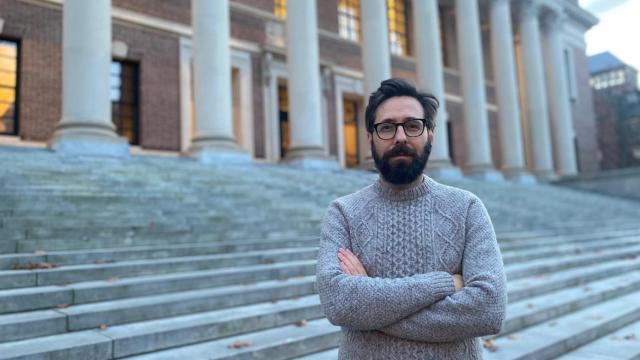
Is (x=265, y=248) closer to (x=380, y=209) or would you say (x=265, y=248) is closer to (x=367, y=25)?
(x=380, y=209)

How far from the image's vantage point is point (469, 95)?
2230cm

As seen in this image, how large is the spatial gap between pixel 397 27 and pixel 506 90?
21.9ft

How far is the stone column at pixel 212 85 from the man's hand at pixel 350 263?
11413 mm

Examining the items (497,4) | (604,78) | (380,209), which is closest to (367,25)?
(497,4)

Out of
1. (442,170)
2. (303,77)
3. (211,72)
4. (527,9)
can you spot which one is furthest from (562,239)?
(527,9)

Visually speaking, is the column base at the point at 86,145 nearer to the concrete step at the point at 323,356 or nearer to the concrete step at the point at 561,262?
the concrete step at the point at 323,356

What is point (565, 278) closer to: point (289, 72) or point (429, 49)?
point (289, 72)

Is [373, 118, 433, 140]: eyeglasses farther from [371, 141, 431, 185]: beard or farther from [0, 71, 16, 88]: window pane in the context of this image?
[0, 71, 16, 88]: window pane

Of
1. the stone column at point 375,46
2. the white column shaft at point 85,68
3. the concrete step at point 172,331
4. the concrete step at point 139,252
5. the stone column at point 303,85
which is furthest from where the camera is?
the stone column at point 375,46

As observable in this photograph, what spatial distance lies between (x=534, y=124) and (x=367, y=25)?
1212 centimetres

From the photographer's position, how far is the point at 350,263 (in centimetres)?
200

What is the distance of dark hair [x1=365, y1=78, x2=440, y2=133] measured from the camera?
198 centimetres

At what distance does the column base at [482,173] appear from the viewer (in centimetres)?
2179

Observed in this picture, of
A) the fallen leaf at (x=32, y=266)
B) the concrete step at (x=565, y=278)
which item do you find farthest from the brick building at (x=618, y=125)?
the fallen leaf at (x=32, y=266)
